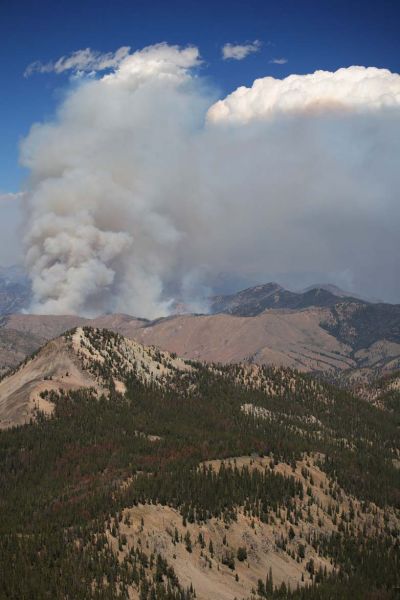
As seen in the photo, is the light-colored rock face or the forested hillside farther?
the light-colored rock face

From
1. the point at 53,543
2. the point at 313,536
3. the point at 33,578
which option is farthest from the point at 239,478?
the point at 33,578

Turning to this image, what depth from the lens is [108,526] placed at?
130 meters

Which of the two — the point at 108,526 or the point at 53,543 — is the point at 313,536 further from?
the point at 53,543

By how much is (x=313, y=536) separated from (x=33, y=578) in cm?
8824

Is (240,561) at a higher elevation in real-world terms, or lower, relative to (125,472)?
lower

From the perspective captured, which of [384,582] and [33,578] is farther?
[384,582]

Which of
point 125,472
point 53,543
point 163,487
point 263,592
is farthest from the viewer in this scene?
point 125,472

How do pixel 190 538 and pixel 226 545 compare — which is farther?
pixel 226 545

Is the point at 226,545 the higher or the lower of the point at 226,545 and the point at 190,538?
the lower

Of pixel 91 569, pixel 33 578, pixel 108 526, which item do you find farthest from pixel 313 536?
pixel 33 578

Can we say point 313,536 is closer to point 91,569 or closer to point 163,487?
point 163,487

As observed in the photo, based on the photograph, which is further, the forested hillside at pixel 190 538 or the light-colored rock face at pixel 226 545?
the light-colored rock face at pixel 226 545

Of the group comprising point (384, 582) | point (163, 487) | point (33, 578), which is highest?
point (163, 487)

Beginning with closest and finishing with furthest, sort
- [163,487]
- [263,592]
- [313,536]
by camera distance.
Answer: [263,592] → [163,487] → [313,536]
